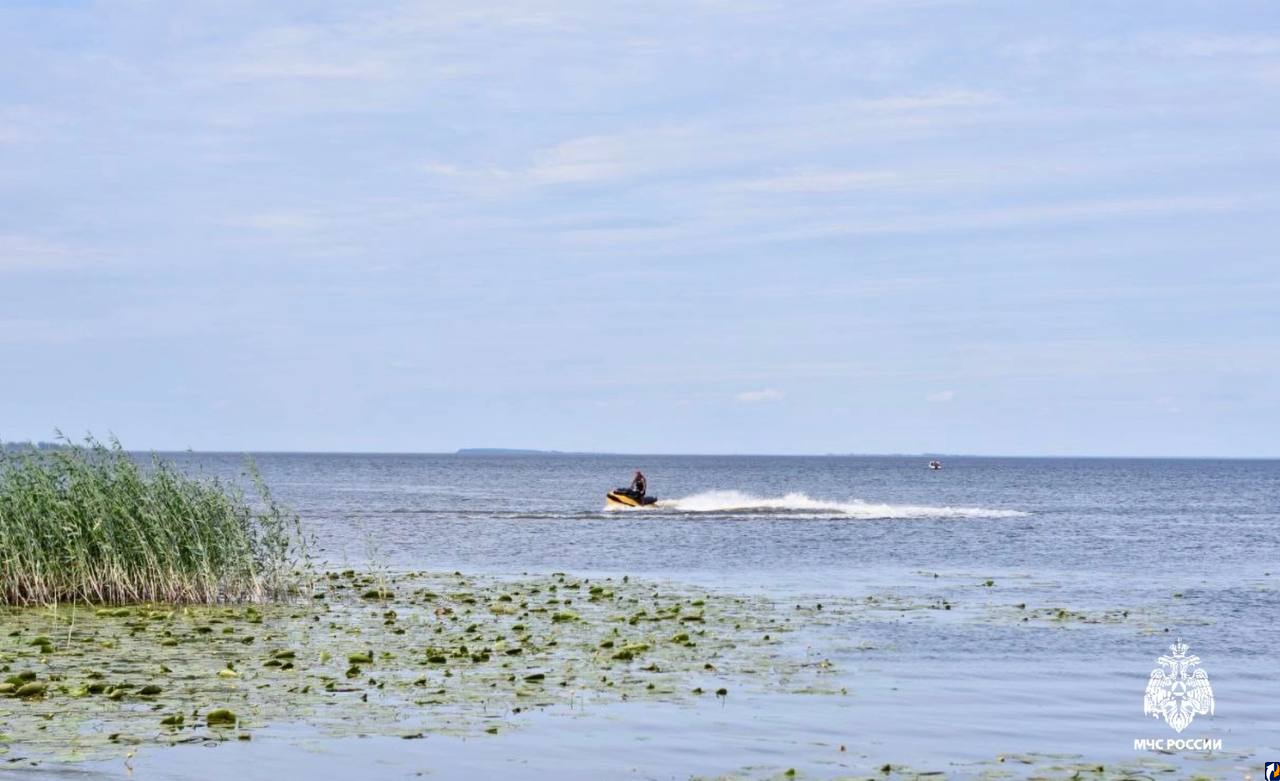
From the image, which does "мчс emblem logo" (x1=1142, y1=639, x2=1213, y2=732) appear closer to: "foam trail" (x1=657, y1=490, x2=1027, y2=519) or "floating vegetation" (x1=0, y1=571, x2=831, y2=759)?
"floating vegetation" (x1=0, y1=571, x2=831, y2=759)

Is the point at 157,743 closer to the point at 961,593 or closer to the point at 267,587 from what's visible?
the point at 267,587

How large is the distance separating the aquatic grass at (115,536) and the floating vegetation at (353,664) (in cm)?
85

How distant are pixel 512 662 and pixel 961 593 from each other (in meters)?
17.4

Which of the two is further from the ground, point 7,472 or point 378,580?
point 7,472

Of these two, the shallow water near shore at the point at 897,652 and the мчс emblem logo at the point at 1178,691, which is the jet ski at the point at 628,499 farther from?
the мчс emblem logo at the point at 1178,691

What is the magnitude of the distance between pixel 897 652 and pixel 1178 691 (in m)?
5.02

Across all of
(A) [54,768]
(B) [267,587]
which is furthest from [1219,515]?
(A) [54,768]

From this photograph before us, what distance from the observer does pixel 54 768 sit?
1512 centimetres

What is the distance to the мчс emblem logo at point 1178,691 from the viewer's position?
20.2m

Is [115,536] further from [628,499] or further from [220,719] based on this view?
[628,499]

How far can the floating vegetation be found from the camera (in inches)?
710

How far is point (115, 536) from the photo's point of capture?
99.2 ft

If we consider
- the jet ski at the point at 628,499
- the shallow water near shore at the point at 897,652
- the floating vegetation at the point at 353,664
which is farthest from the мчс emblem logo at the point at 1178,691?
the jet ski at the point at 628,499

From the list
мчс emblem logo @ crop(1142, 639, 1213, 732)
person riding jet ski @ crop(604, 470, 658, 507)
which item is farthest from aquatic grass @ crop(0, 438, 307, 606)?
person riding jet ski @ crop(604, 470, 658, 507)
